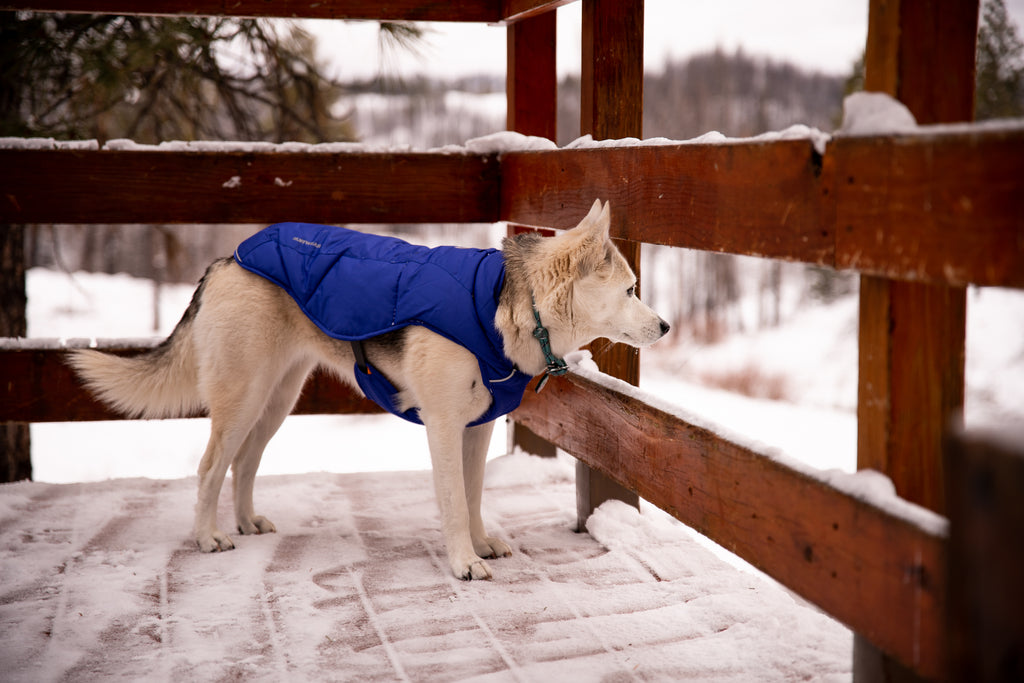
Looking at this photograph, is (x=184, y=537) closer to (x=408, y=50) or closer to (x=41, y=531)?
(x=41, y=531)

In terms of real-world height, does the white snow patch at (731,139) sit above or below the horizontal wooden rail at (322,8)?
below

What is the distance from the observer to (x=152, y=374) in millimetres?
3697

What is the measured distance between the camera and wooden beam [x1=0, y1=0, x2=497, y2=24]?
428cm

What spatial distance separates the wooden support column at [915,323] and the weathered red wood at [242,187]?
2.68 m

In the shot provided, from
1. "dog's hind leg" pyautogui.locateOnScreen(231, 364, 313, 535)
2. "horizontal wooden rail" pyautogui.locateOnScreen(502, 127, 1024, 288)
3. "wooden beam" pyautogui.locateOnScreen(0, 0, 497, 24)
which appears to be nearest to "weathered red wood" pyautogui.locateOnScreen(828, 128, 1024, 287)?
"horizontal wooden rail" pyautogui.locateOnScreen(502, 127, 1024, 288)

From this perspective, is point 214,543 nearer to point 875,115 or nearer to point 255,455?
point 255,455

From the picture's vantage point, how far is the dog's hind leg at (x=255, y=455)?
12.6ft

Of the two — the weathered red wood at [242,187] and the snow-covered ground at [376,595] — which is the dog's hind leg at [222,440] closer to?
the snow-covered ground at [376,595]

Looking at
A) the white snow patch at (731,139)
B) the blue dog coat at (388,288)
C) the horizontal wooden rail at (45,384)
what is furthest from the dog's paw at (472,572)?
the horizontal wooden rail at (45,384)

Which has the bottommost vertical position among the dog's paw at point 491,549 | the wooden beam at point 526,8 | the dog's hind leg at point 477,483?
the dog's paw at point 491,549

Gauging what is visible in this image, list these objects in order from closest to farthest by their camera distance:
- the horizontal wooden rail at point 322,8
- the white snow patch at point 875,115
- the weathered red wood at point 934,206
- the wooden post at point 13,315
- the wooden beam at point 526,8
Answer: the weathered red wood at point 934,206, the white snow patch at point 875,115, the wooden beam at point 526,8, the horizontal wooden rail at point 322,8, the wooden post at point 13,315

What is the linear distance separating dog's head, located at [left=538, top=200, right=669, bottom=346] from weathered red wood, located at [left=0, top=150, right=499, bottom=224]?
1.35 meters

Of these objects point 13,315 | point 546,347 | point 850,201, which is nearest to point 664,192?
point 546,347

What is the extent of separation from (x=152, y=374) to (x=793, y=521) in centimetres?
276
